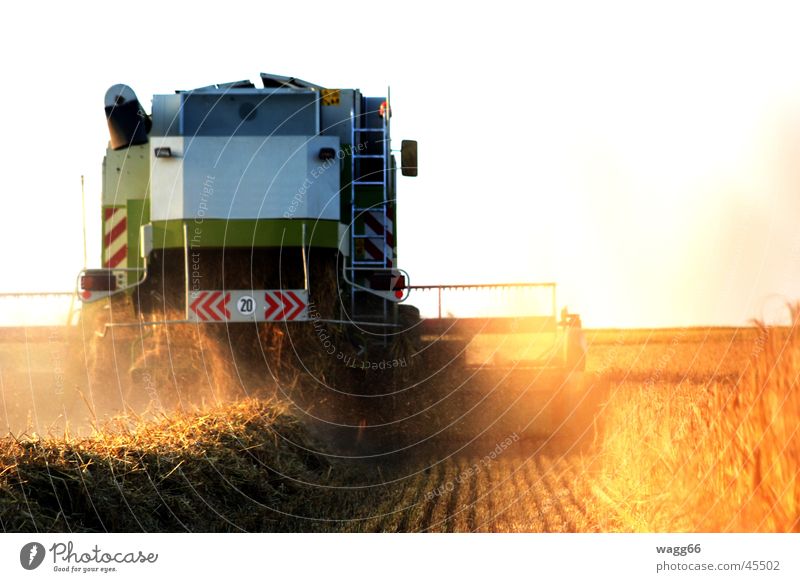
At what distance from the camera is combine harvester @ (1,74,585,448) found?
39.5 feet

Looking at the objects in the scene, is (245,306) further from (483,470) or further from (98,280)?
(483,470)

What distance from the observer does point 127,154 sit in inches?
505

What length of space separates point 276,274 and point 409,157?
2.31 meters

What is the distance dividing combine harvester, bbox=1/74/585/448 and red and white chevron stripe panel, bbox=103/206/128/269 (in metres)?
0.01

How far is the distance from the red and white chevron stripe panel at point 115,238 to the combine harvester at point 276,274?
14mm

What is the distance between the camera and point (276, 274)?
12.2m

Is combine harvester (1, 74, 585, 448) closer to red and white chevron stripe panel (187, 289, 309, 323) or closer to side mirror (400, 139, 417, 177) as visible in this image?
red and white chevron stripe panel (187, 289, 309, 323)

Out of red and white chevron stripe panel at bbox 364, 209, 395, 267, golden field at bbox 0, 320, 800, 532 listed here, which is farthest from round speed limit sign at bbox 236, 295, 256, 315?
red and white chevron stripe panel at bbox 364, 209, 395, 267

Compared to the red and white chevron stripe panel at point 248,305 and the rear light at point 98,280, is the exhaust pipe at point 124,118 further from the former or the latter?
the red and white chevron stripe panel at point 248,305

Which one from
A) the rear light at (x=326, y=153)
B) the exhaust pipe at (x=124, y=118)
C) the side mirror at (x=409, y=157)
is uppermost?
the exhaust pipe at (x=124, y=118)

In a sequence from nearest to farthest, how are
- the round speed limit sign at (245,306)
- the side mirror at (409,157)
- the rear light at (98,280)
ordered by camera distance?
the side mirror at (409,157) → the round speed limit sign at (245,306) → the rear light at (98,280)

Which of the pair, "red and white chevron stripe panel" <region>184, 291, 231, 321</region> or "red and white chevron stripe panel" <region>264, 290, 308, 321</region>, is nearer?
"red and white chevron stripe panel" <region>184, 291, 231, 321</region>

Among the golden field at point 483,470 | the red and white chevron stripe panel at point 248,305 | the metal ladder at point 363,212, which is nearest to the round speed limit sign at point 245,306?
the red and white chevron stripe panel at point 248,305

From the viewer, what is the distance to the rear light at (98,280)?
12.4 m
